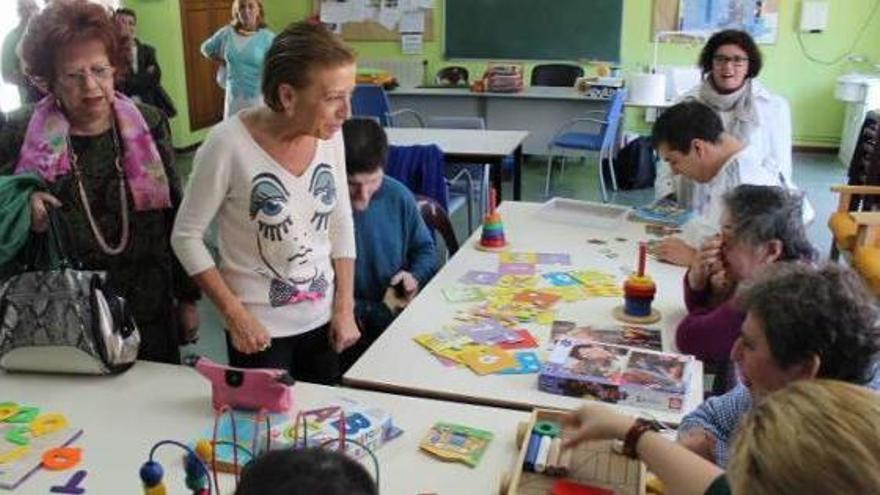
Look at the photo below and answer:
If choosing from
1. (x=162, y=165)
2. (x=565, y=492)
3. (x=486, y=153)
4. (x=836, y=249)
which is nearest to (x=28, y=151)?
(x=162, y=165)

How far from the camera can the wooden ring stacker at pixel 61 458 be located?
1.37 metres

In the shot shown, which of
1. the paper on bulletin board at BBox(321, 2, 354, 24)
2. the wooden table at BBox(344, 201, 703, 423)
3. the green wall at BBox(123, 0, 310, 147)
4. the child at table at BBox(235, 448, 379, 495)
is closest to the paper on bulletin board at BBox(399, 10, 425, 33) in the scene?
the paper on bulletin board at BBox(321, 2, 354, 24)

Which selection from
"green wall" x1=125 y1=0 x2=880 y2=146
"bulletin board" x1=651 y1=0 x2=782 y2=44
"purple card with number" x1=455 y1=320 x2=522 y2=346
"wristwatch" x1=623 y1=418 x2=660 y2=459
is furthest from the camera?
"bulletin board" x1=651 y1=0 x2=782 y2=44

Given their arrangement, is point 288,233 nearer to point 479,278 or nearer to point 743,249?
point 479,278

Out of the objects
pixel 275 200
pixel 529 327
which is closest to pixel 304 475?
pixel 275 200

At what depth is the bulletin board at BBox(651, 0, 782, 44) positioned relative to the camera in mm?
6965

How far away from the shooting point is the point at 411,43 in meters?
7.80

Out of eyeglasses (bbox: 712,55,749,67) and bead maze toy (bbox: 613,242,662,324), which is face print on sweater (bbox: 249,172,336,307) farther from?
eyeglasses (bbox: 712,55,749,67)

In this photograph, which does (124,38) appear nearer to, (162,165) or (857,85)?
(162,165)

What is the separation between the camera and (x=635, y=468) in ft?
4.33

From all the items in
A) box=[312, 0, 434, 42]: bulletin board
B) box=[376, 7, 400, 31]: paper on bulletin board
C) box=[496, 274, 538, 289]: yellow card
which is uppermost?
box=[376, 7, 400, 31]: paper on bulletin board

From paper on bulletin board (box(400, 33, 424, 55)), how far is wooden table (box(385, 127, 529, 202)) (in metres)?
3.15

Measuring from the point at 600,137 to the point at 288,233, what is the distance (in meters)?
4.41

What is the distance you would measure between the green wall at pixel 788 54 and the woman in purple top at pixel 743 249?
5633mm
